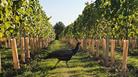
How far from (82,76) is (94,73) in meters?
1.94

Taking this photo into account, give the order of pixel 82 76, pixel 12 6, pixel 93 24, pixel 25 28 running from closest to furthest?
pixel 12 6
pixel 82 76
pixel 25 28
pixel 93 24

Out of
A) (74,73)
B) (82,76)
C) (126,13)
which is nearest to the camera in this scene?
(82,76)

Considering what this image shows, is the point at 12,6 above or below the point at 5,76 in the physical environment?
above

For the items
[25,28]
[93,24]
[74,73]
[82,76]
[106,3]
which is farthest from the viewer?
[93,24]

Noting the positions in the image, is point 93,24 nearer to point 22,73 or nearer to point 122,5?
point 122,5

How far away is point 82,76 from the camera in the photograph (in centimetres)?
2070

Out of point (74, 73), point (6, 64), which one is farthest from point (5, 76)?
point (6, 64)

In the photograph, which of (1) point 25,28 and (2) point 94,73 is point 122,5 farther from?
(1) point 25,28

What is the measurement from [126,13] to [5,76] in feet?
32.4

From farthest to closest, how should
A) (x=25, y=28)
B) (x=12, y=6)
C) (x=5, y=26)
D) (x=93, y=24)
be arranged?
(x=93, y=24) → (x=25, y=28) → (x=12, y=6) → (x=5, y=26)

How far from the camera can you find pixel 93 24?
156 ft

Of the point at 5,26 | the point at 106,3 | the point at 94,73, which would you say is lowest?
the point at 94,73

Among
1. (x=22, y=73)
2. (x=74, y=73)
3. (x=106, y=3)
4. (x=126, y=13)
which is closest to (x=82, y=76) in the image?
(x=74, y=73)

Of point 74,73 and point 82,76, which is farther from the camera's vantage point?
point 74,73
